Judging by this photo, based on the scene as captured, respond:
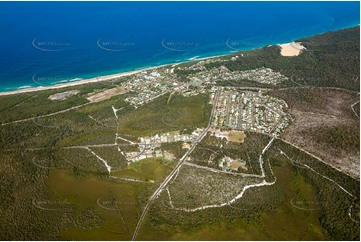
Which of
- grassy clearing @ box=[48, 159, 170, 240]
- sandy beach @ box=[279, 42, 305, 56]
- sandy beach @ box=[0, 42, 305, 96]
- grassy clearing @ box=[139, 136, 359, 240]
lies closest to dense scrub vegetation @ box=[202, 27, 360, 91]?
sandy beach @ box=[279, 42, 305, 56]

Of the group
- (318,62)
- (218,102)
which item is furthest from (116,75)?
(318,62)

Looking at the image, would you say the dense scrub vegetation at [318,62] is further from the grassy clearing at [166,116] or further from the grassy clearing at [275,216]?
the grassy clearing at [275,216]

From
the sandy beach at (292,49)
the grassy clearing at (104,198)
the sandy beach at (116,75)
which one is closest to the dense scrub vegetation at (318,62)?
the sandy beach at (292,49)

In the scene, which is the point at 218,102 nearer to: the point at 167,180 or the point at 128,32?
the point at 167,180

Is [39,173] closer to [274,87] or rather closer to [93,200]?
[93,200]

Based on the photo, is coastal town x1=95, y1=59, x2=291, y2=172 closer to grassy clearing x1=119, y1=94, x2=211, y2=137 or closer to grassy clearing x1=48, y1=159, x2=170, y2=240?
grassy clearing x1=119, y1=94, x2=211, y2=137
